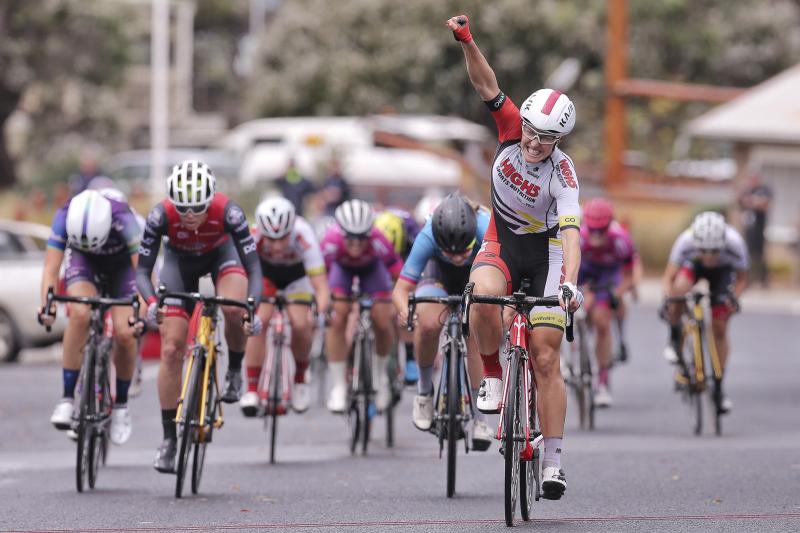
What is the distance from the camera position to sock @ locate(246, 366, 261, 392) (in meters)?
13.5

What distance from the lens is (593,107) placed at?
156 ft

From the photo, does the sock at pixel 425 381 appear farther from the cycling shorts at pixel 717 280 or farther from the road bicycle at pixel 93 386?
the cycling shorts at pixel 717 280

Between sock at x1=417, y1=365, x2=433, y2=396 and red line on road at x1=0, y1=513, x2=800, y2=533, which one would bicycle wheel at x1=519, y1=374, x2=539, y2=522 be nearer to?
red line on road at x1=0, y1=513, x2=800, y2=533

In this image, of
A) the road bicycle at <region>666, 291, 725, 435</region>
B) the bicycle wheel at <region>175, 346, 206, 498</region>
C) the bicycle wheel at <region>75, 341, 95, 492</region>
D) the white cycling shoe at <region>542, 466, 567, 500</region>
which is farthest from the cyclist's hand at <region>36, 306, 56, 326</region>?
the road bicycle at <region>666, 291, 725, 435</region>

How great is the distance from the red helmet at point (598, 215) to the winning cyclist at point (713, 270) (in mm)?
871

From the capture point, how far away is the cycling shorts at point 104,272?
12.2 meters

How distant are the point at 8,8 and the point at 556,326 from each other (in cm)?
3517

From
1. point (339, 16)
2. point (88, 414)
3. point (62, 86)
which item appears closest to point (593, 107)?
point (339, 16)

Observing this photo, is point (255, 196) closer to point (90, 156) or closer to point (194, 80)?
point (90, 156)

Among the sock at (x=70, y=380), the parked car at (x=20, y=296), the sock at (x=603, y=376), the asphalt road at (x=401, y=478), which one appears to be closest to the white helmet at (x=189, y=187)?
the sock at (x=70, y=380)

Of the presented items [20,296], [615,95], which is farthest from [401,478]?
[615,95]

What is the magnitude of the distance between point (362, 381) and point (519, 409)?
439 centimetres

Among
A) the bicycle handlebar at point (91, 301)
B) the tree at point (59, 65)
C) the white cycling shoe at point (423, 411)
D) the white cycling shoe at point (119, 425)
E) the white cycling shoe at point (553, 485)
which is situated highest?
the tree at point (59, 65)

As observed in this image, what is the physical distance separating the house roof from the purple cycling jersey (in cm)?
2243
